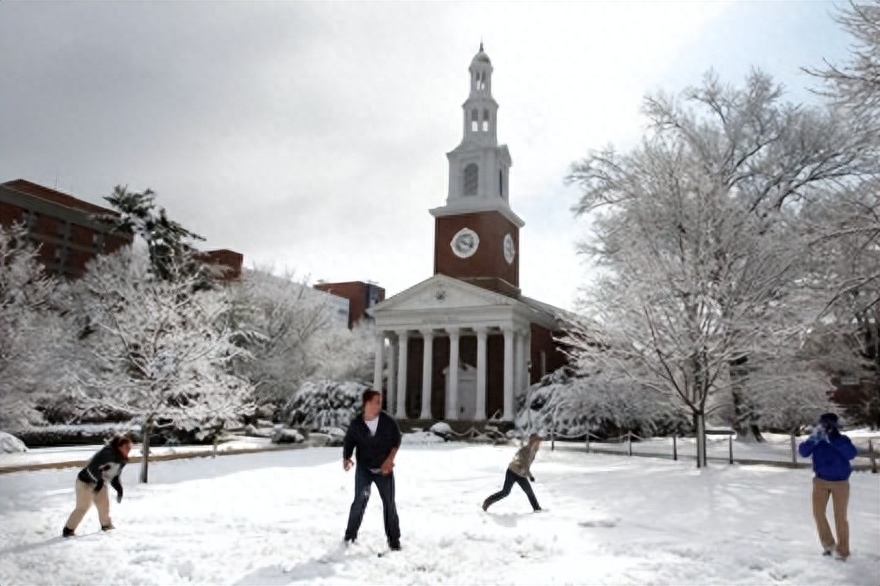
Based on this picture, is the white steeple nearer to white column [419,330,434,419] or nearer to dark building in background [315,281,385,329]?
white column [419,330,434,419]

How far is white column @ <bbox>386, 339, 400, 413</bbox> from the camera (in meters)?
38.2

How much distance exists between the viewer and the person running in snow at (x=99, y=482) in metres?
7.63

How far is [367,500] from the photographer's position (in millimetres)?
7211

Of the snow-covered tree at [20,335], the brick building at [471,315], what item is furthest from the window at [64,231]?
the brick building at [471,315]

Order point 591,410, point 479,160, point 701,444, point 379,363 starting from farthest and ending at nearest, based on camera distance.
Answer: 1. point 479,160
2. point 379,363
3. point 591,410
4. point 701,444

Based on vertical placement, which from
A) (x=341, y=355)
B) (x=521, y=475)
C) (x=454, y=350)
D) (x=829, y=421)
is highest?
(x=341, y=355)

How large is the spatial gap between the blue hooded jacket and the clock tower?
31.8 m

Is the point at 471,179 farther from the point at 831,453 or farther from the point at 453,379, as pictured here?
the point at 831,453

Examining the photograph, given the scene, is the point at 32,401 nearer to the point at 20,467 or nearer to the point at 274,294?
the point at 20,467

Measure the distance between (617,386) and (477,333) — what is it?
12353mm

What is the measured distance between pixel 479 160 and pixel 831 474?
3548cm

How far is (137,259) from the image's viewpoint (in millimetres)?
23828

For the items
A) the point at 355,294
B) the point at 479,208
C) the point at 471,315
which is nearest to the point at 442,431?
the point at 471,315

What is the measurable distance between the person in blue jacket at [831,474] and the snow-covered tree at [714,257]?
8009 millimetres
